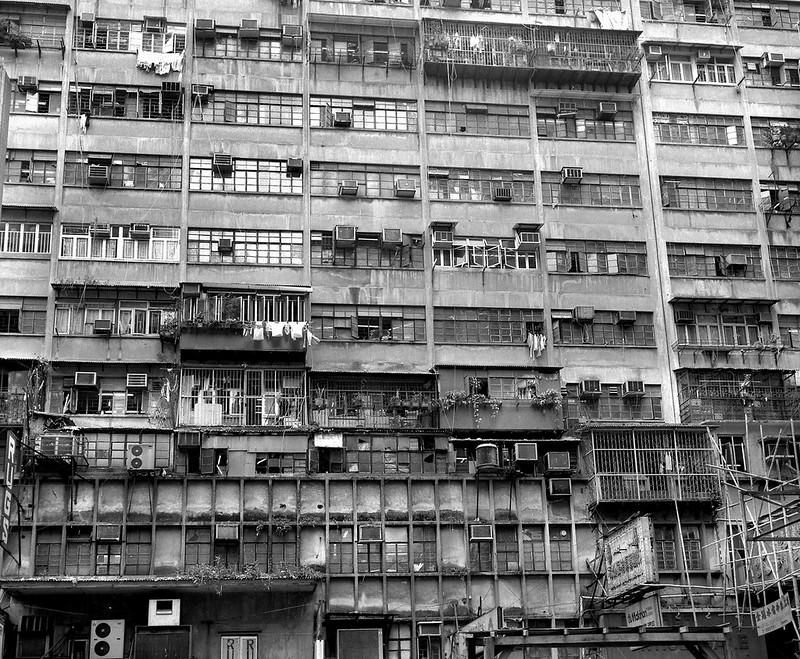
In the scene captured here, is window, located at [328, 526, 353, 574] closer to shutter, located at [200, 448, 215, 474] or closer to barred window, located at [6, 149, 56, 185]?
shutter, located at [200, 448, 215, 474]

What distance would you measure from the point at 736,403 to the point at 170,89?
26224 millimetres

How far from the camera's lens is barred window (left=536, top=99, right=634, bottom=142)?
51250 millimetres

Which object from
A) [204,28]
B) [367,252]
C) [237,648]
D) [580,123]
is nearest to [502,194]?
[580,123]

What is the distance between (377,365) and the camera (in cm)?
A: 4612

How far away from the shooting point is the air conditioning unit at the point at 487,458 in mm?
41625

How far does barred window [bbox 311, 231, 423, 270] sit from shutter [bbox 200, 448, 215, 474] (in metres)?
9.46

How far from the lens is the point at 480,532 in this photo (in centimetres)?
4116

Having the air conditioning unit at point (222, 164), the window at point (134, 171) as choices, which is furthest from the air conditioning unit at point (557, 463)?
the window at point (134, 171)

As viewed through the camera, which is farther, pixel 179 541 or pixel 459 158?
pixel 459 158

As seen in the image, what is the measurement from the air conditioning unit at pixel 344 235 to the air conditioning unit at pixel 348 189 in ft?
5.67

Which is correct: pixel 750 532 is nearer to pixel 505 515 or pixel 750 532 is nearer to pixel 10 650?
pixel 505 515

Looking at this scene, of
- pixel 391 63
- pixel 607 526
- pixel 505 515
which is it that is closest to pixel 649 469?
pixel 607 526

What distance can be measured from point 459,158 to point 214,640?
22654mm

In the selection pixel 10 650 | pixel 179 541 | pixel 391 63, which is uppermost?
pixel 391 63
